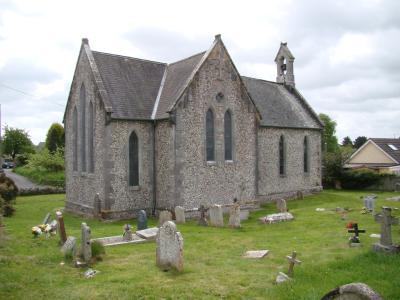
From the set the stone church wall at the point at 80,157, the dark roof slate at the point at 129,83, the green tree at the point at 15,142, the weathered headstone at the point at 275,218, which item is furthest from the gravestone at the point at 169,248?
the green tree at the point at 15,142

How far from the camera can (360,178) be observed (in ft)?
125

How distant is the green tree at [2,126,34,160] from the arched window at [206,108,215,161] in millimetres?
61779

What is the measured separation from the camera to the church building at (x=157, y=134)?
72.3ft

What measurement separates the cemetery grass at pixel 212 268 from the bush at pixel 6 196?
567cm

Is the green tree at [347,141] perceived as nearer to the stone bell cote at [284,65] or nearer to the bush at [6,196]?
the stone bell cote at [284,65]

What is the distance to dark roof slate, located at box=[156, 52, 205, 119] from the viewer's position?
2306 cm

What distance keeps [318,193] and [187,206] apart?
1603 centimetres

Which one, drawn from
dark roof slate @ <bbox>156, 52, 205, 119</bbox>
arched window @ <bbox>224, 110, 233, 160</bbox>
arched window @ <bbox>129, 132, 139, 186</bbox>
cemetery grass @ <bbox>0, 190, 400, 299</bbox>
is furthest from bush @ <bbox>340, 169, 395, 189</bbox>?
arched window @ <bbox>129, 132, 139, 186</bbox>

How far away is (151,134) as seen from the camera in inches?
923

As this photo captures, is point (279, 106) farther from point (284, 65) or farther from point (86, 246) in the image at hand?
point (86, 246)

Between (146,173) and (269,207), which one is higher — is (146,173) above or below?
above

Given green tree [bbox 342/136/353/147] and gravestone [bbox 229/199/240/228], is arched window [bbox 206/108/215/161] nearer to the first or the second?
gravestone [bbox 229/199/240/228]

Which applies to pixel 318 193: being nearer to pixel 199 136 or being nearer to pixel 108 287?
pixel 199 136

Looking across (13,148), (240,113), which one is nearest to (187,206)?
(240,113)
